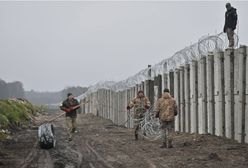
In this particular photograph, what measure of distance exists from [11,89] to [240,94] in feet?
341

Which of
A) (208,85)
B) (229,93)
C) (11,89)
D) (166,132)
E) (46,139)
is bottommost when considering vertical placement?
(46,139)

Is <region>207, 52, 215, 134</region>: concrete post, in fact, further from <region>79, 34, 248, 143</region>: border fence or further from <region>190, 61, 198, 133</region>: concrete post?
<region>190, 61, 198, 133</region>: concrete post

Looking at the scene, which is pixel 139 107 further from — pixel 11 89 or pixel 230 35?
pixel 11 89

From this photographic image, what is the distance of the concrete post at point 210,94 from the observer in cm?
1677

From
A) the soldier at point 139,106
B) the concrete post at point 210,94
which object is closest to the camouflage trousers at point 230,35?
the concrete post at point 210,94

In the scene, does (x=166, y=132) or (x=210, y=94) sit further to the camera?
(x=210, y=94)

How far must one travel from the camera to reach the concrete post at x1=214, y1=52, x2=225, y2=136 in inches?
623

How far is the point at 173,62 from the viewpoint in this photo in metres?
20.6

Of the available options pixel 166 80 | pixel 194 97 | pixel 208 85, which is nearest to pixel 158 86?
pixel 166 80

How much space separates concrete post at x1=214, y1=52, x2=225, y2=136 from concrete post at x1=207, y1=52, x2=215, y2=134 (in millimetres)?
355

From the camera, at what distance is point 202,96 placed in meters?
17.7

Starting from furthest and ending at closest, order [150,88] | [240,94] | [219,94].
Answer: [150,88] → [219,94] → [240,94]

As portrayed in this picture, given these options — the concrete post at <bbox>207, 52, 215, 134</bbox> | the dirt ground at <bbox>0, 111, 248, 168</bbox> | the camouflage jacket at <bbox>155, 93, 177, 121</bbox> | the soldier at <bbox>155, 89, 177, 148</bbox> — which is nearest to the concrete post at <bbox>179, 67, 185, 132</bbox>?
the dirt ground at <bbox>0, 111, 248, 168</bbox>

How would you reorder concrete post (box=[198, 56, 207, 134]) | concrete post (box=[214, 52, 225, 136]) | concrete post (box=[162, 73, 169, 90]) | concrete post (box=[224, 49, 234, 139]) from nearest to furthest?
concrete post (box=[224, 49, 234, 139]) → concrete post (box=[214, 52, 225, 136]) → concrete post (box=[198, 56, 207, 134]) → concrete post (box=[162, 73, 169, 90])
